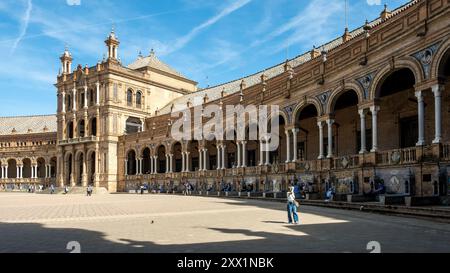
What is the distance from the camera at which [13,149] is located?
Answer: 264ft

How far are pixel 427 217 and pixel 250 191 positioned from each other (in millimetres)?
19899

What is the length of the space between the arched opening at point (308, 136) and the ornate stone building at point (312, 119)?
0.29ft

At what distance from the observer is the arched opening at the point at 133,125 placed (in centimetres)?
6600

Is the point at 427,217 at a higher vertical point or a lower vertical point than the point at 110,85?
lower

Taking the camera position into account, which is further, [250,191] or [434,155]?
[250,191]

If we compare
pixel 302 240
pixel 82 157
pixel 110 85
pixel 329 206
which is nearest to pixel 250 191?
pixel 329 206

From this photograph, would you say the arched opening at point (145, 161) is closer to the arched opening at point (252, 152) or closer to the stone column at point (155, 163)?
the stone column at point (155, 163)

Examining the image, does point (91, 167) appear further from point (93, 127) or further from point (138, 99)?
point (138, 99)

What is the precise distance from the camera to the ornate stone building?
18656 mm

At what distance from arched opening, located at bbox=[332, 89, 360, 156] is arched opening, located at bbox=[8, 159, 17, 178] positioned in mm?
69728

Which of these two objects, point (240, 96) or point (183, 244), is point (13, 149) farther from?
point (183, 244)

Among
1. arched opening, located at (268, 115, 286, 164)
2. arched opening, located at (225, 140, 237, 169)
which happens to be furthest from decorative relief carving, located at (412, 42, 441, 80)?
arched opening, located at (225, 140, 237, 169)

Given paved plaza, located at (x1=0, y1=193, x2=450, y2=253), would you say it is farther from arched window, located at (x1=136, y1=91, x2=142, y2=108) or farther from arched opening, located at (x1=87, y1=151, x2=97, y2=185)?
arched window, located at (x1=136, y1=91, x2=142, y2=108)

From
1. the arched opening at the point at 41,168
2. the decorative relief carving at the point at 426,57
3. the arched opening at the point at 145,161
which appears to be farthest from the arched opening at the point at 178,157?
the decorative relief carving at the point at 426,57
